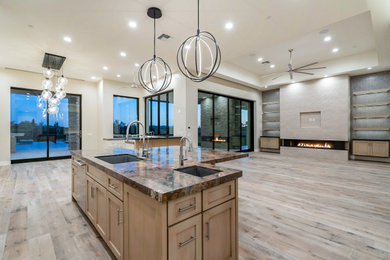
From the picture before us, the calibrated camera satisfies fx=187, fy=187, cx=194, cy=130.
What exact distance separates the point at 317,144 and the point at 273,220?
701cm

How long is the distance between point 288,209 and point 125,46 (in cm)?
510

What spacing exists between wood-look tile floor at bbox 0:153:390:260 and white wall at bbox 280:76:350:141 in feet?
11.2

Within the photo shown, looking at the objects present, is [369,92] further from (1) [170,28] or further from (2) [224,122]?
(1) [170,28]

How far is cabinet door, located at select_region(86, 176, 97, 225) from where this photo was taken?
223cm

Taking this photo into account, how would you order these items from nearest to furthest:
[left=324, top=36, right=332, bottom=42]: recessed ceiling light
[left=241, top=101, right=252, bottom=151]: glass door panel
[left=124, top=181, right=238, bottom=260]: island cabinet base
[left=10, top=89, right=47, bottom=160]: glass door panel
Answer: [left=124, top=181, right=238, bottom=260]: island cabinet base
[left=324, top=36, right=332, bottom=42]: recessed ceiling light
[left=10, top=89, right=47, bottom=160]: glass door panel
[left=241, top=101, right=252, bottom=151]: glass door panel

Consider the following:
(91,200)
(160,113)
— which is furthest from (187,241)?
(160,113)

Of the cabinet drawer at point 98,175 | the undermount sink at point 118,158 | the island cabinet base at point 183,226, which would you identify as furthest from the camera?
the undermount sink at point 118,158

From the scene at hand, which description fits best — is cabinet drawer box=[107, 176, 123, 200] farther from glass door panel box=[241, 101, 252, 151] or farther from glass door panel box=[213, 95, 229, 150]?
glass door panel box=[241, 101, 252, 151]

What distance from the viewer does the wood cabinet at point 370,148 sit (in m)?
6.58

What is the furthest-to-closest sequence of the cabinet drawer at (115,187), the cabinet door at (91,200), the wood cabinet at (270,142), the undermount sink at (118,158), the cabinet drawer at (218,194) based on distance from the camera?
the wood cabinet at (270,142)
the undermount sink at (118,158)
the cabinet door at (91,200)
the cabinet drawer at (115,187)
the cabinet drawer at (218,194)

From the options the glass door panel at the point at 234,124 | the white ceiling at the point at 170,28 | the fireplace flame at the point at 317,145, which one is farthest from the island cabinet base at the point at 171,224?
the fireplace flame at the point at 317,145

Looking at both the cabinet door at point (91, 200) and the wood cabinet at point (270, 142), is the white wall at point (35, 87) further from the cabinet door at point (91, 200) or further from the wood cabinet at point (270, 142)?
the wood cabinet at point (270, 142)

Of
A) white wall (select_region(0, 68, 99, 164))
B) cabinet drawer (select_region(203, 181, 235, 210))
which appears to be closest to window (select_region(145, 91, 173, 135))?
white wall (select_region(0, 68, 99, 164))

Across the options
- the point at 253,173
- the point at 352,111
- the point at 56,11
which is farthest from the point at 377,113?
the point at 56,11
